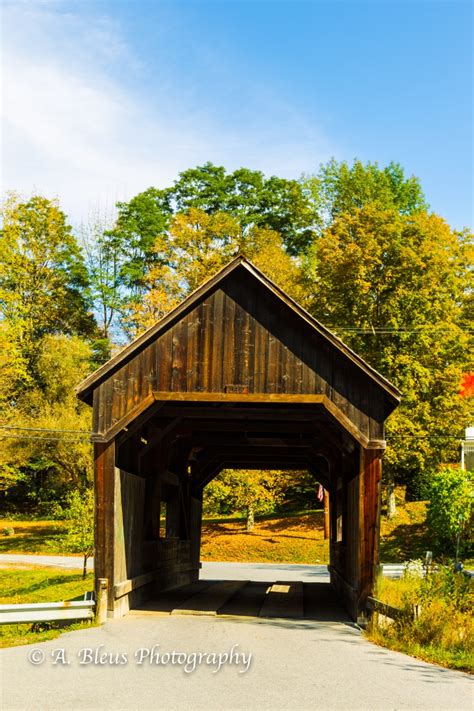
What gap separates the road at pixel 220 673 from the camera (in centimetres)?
866

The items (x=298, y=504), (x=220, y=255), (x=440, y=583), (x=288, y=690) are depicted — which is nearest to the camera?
(x=288, y=690)

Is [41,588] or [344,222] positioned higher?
[344,222]

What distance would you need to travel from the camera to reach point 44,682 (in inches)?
373

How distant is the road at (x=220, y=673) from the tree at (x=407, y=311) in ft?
81.1

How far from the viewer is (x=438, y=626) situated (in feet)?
39.9

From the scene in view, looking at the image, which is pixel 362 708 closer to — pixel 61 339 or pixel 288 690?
pixel 288 690

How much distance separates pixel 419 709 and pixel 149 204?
2063 inches

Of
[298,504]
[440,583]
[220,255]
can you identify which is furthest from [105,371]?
[298,504]

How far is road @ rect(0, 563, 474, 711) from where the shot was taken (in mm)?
8656

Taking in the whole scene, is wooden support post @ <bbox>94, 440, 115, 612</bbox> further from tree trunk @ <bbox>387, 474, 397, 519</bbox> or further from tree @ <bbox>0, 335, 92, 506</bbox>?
tree @ <bbox>0, 335, 92, 506</bbox>

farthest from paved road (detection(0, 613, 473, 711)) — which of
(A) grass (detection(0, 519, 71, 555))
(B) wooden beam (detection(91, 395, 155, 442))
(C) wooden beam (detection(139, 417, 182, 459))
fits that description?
(A) grass (detection(0, 519, 71, 555))

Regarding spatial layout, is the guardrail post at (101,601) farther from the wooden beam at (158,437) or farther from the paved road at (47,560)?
the paved road at (47,560)

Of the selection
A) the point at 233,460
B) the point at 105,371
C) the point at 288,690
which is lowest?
the point at 288,690

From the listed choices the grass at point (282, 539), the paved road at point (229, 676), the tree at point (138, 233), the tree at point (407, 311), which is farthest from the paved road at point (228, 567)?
the tree at point (138, 233)
